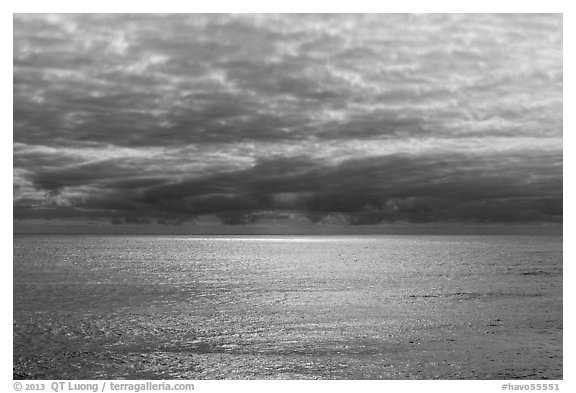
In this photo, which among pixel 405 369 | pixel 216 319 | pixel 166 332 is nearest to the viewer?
pixel 405 369

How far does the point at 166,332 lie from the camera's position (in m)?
57.5

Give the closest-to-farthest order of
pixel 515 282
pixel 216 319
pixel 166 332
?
pixel 166 332 < pixel 216 319 < pixel 515 282

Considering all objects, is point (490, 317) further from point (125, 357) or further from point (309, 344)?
point (125, 357)

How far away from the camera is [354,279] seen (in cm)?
12206

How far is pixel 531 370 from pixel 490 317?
24461 millimetres

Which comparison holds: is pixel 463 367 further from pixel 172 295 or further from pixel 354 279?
pixel 354 279
